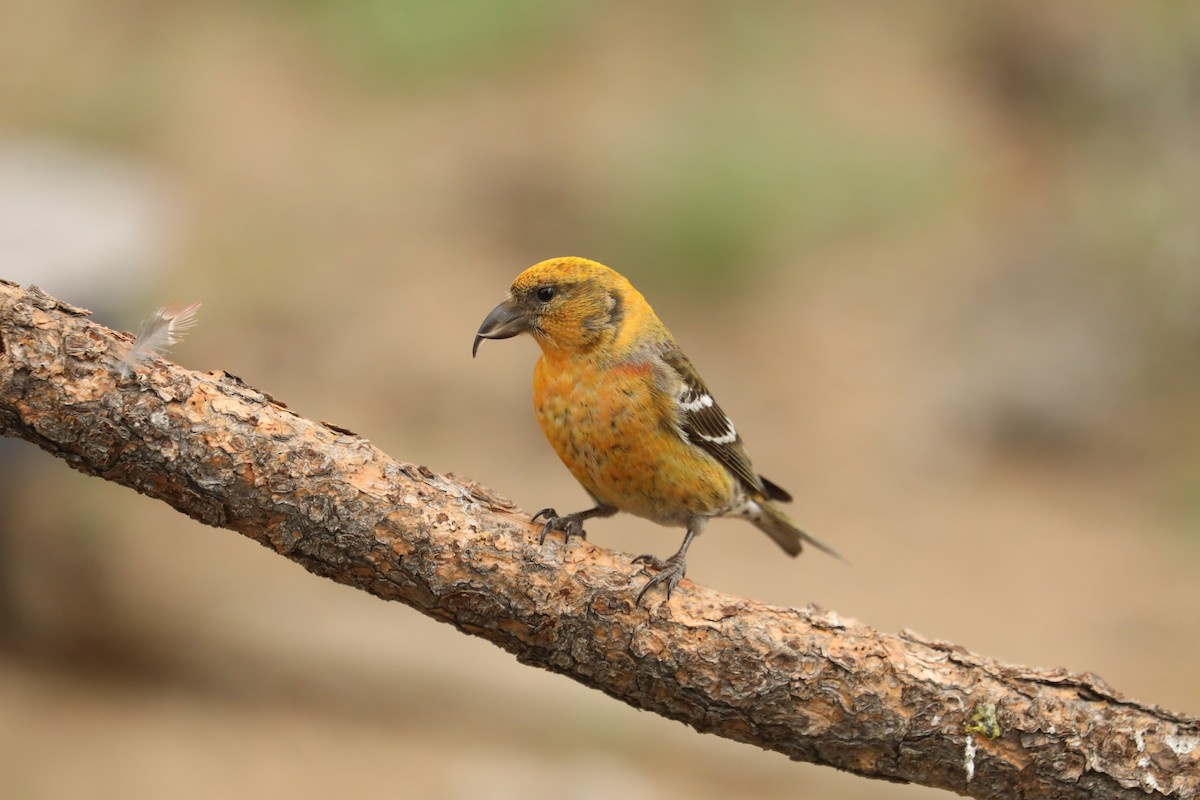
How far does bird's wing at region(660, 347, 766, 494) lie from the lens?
191 inches

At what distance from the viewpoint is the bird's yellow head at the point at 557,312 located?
4.74 meters

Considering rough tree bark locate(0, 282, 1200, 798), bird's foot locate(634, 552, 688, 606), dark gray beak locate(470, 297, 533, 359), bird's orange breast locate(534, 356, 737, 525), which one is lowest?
rough tree bark locate(0, 282, 1200, 798)

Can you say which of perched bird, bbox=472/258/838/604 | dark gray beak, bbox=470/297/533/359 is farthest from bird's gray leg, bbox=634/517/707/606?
dark gray beak, bbox=470/297/533/359

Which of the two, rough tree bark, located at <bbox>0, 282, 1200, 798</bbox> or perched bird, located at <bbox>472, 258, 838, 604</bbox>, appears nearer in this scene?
rough tree bark, located at <bbox>0, 282, 1200, 798</bbox>

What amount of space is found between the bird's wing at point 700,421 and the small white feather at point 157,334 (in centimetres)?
210

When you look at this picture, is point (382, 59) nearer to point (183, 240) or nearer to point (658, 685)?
point (183, 240)

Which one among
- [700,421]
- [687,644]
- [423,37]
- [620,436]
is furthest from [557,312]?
[423,37]

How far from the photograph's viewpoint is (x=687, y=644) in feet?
12.0

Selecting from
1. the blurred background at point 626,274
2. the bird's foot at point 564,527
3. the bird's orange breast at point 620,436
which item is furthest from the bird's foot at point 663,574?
the blurred background at point 626,274

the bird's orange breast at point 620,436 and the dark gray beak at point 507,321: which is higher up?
the dark gray beak at point 507,321

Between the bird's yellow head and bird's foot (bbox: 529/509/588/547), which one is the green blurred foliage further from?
bird's foot (bbox: 529/509/588/547)

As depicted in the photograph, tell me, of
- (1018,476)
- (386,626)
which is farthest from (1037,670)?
(1018,476)

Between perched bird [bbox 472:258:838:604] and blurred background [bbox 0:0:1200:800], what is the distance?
3.03 meters

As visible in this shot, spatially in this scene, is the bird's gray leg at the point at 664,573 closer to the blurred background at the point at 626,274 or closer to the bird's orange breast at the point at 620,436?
the bird's orange breast at the point at 620,436
